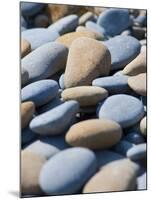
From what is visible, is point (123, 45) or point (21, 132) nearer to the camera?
point (21, 132)

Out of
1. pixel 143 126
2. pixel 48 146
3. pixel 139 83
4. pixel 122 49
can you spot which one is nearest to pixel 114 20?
pixel 122 49

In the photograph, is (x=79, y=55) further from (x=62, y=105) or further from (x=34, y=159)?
(x=34, y=159)

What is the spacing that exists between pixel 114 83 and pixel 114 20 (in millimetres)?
234

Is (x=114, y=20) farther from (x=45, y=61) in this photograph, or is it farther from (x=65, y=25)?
(x=45, y=61)

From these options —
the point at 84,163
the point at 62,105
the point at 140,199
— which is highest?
the point at 62,105

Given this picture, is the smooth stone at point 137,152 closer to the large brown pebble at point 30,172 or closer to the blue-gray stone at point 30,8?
the large brown pebble at point 30,172

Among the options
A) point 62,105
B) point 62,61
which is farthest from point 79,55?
point 62,105

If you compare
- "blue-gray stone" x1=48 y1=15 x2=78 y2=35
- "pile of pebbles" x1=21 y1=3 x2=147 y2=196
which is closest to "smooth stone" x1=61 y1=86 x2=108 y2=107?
"pile of pebbles" x1=21 y1=3 x2=147 y2=196

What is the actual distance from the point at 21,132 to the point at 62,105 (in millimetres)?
119

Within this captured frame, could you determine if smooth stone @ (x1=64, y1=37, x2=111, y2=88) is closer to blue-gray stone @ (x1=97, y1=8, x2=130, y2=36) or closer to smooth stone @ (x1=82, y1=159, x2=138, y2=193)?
blue-gray stone @ (x1=97, y1=8, x2=130, y2=36)

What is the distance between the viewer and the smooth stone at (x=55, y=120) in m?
1.25

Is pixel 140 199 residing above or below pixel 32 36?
below

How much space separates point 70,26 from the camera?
1.48 meters

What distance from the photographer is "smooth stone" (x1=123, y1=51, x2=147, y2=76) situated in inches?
55.1
